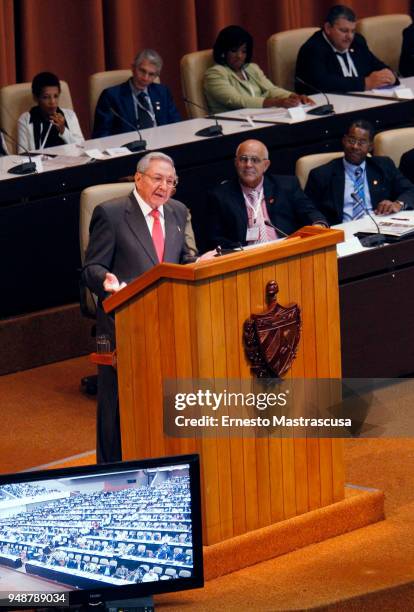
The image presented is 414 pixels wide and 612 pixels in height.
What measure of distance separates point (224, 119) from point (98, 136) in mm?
666

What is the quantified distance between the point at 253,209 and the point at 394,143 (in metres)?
0.97

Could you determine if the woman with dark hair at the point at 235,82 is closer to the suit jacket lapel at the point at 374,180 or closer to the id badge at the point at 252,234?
the suit jacket lapel at the point at 374,180

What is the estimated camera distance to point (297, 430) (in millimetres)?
4180

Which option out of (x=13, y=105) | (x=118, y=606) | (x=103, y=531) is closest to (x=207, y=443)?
(x=103, y=531)

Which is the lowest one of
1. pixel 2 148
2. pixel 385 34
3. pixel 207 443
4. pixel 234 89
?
pixel 207 443

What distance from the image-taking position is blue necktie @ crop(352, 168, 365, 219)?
655 centimetres

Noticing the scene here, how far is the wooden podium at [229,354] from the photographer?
12.9 feet

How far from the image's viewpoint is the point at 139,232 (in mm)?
4793

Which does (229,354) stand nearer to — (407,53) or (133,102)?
(133,102)

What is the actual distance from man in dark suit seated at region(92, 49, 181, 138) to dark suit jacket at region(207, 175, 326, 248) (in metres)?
1.40

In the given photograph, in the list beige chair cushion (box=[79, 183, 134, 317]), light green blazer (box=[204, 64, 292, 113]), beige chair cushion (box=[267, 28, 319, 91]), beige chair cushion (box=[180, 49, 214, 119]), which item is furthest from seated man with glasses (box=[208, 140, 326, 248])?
beige chair cushion (box=[267, 28, 319, 91])

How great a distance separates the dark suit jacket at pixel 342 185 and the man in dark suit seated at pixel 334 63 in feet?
5.01

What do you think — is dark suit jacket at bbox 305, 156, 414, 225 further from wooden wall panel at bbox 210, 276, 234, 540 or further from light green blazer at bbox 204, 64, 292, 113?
wooden wall panel at bbox 210, 276, 234, 540

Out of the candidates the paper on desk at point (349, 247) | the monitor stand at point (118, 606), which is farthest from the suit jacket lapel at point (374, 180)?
the monitor stand at point (118, 606)
